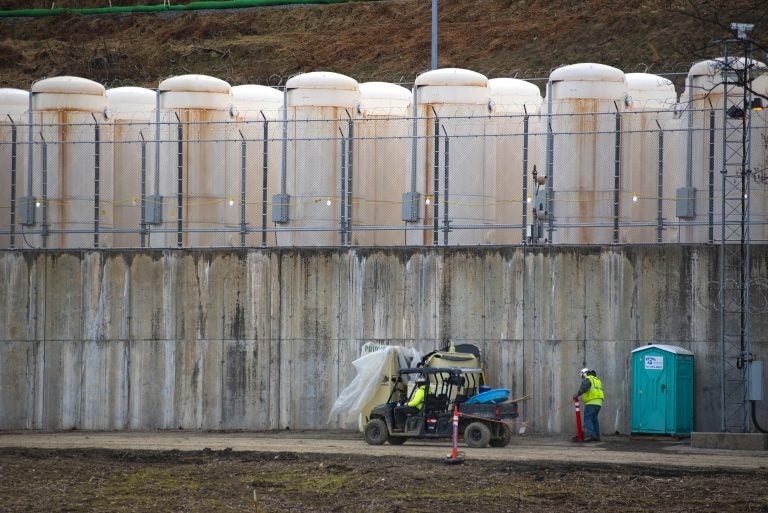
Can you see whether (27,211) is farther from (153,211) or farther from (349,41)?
(349,41)

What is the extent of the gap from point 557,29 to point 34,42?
2837 centimetres

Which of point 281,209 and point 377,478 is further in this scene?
point 281,209

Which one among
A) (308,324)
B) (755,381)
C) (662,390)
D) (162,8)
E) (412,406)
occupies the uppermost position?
(162,8)

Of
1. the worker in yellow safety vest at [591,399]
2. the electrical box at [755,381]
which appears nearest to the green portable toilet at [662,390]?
the worker in yellow safety vest at [591,399]

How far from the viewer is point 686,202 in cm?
3064

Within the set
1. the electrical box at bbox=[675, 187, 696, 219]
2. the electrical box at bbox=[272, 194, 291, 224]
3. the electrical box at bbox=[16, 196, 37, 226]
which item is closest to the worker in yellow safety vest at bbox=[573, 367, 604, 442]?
the electrical box at bbox=[675, 187, 696, 219]

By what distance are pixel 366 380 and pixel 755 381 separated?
7.57m

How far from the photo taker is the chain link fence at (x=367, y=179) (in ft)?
101

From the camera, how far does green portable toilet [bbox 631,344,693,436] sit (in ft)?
90.3

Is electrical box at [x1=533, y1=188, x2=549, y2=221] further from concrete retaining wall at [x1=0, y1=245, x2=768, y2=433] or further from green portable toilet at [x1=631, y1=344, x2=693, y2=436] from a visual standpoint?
green portable toilet at [x1=631, y1=344, x2=693, y2=436]

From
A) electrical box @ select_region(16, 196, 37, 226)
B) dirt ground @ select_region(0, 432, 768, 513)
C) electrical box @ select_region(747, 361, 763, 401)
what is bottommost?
dirt ground @ select_region(0, 432, 768, 513)

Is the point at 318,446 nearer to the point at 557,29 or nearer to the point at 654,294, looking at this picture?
the point at 654,294

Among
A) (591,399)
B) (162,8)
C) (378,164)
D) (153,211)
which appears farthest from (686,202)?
(162,8)

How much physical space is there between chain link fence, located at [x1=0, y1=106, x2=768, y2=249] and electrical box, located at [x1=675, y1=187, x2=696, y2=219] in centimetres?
2
